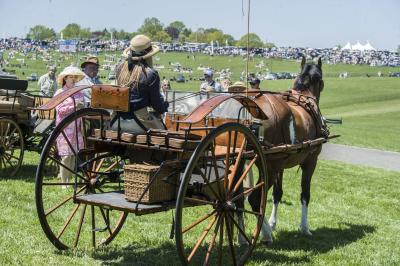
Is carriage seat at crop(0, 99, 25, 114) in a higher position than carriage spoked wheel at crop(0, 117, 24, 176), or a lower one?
higher

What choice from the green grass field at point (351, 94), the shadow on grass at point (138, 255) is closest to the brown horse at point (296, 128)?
the shadow on grass at point (138, 255)

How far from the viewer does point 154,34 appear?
503ft

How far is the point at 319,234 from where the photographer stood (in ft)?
27.2

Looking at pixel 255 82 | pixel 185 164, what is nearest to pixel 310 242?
pixel 185 164

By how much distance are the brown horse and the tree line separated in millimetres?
115368

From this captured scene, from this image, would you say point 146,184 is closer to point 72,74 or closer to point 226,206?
point 226,206

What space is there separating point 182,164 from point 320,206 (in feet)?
16.9

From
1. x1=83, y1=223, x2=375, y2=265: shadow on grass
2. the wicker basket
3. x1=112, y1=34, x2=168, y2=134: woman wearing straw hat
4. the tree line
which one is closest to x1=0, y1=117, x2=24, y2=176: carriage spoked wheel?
x1=83, y1=223, x2=375, y2=265: shadow on grass

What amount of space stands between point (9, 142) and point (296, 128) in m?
5.97

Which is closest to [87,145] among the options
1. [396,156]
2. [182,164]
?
[182,164]

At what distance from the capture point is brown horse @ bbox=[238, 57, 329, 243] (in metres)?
7.34

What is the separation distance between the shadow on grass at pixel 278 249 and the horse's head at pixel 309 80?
209 centimetres

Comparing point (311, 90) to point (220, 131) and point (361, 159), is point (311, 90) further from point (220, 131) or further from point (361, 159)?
point (361, 159)

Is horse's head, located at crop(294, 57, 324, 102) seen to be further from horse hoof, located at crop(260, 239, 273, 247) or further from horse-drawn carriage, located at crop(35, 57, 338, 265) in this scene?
horse hoof, located at crop(260, 239, 273, 247)
